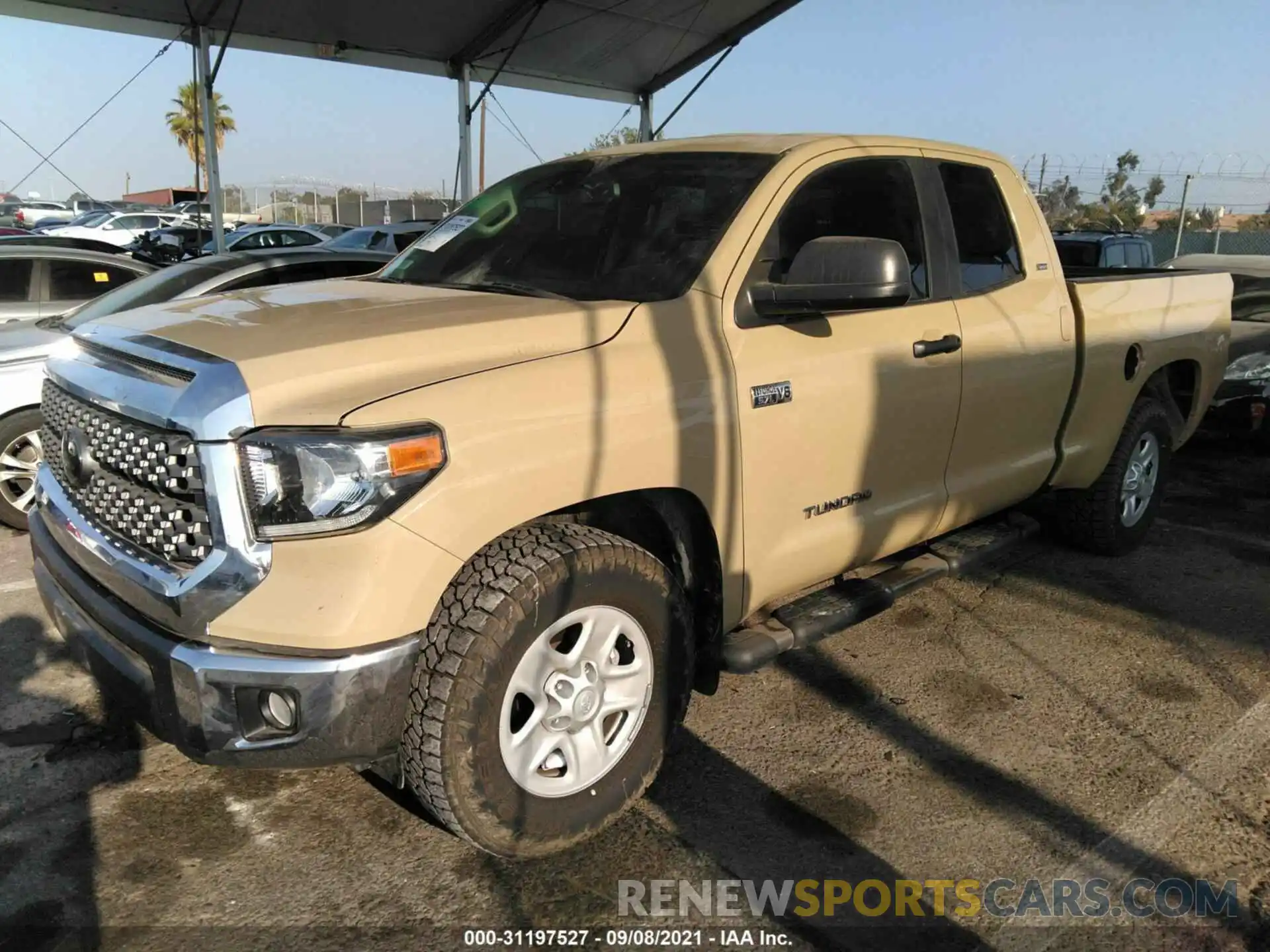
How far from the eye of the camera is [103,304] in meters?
6.25

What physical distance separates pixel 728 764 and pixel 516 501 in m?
1.37

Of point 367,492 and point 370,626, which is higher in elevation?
point 367,492

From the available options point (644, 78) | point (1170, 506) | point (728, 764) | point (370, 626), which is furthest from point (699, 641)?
point (644, 78)

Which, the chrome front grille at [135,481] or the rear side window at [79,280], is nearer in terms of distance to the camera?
the chrome front grille at [135,481]

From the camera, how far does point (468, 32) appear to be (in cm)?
1216

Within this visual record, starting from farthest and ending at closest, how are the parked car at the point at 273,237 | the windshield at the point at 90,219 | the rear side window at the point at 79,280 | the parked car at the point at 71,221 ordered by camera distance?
1. the windshield at the point at 90,219
2. the parked car at the point at 71,221
3. the parked car at the point at 273,237
4. the rear side window at the point at 79,280

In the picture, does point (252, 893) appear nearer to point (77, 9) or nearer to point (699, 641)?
point (699, 641)

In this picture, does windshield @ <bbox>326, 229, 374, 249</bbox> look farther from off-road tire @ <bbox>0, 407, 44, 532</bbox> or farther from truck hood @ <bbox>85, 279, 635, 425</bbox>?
truck hood @ <bbox>85, 279, 635, 425</bbox>

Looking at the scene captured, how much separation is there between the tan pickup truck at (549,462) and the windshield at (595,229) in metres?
0.01

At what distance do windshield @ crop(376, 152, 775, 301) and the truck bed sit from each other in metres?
1.97

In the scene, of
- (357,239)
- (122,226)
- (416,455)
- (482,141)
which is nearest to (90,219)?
(122,226)

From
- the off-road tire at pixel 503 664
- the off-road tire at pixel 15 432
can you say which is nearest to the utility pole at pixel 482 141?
the off-road tire at pixel 15 432

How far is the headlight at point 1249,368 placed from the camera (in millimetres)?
7336

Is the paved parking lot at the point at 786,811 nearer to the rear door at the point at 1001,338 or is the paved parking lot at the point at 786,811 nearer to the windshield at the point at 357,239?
the rear door at the point at 1001,338
